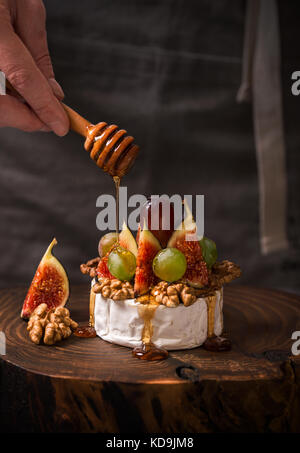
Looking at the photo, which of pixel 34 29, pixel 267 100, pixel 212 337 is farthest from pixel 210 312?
pixel 267 100

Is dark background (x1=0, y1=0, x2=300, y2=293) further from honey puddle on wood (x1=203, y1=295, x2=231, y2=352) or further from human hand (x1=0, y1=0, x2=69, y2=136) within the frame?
honey puddle on wood (x1=203, y1=295, x2=231, y2=352)

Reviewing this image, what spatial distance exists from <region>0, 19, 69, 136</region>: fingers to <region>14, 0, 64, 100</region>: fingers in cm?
20

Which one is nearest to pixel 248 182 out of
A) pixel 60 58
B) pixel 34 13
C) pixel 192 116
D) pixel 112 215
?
pixel 192 116

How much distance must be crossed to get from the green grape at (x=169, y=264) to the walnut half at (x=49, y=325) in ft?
1.30

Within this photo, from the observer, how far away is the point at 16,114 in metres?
2.04

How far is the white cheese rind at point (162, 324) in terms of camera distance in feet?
5.82

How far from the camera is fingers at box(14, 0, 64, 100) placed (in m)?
2.14

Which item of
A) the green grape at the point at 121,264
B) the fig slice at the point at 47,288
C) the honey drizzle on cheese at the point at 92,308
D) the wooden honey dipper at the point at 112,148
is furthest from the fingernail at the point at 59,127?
the honey drizzle on cheese at the point at 92,308

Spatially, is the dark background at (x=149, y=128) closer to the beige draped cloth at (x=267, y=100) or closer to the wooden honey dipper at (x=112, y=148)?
the beige draped cloth at (x=267, y=100)

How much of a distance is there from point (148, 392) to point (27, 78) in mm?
1166

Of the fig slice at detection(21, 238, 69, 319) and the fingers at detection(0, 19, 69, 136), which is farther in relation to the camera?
the fig slice at detection(21, 238, 69, 319)

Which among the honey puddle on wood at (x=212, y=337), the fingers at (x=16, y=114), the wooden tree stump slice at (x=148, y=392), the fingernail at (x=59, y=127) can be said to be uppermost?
the fingers at (x=16, y=114)

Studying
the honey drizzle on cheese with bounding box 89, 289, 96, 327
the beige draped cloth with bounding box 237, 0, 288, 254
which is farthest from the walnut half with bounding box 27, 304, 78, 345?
the beige draped cloth with bounding box 237, 0, 288, 254
